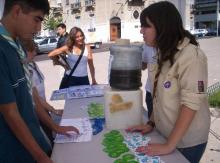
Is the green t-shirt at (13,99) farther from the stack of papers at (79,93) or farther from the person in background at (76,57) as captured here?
the person in background at (76,57)

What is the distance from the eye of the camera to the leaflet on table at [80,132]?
7.32 feet

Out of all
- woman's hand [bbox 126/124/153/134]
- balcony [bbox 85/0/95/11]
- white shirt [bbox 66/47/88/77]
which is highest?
balcony [bbox 85/0/95/11]

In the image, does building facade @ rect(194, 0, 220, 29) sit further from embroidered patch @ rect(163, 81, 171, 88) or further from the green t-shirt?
the green t-shirt

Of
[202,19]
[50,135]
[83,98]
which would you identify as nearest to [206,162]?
[83,98]

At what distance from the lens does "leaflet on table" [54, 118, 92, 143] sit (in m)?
2.23

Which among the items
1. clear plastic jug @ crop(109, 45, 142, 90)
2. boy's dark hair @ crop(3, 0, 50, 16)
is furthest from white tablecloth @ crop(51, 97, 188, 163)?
boy's dark hair @ crop(3, 0, 50, 16)

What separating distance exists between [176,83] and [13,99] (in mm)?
839

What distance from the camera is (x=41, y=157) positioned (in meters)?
1.73

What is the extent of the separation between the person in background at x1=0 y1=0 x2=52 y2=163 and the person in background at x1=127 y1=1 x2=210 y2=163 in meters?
0.58

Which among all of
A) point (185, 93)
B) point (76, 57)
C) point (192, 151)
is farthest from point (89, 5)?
point (185, 93)

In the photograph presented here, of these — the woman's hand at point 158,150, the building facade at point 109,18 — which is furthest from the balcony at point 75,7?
the woman's hand at point 158,150

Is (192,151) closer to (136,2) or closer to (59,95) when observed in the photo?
(59,95)

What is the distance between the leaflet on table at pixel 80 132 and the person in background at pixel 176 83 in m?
0.43

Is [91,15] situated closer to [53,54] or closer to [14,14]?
[53,54]
